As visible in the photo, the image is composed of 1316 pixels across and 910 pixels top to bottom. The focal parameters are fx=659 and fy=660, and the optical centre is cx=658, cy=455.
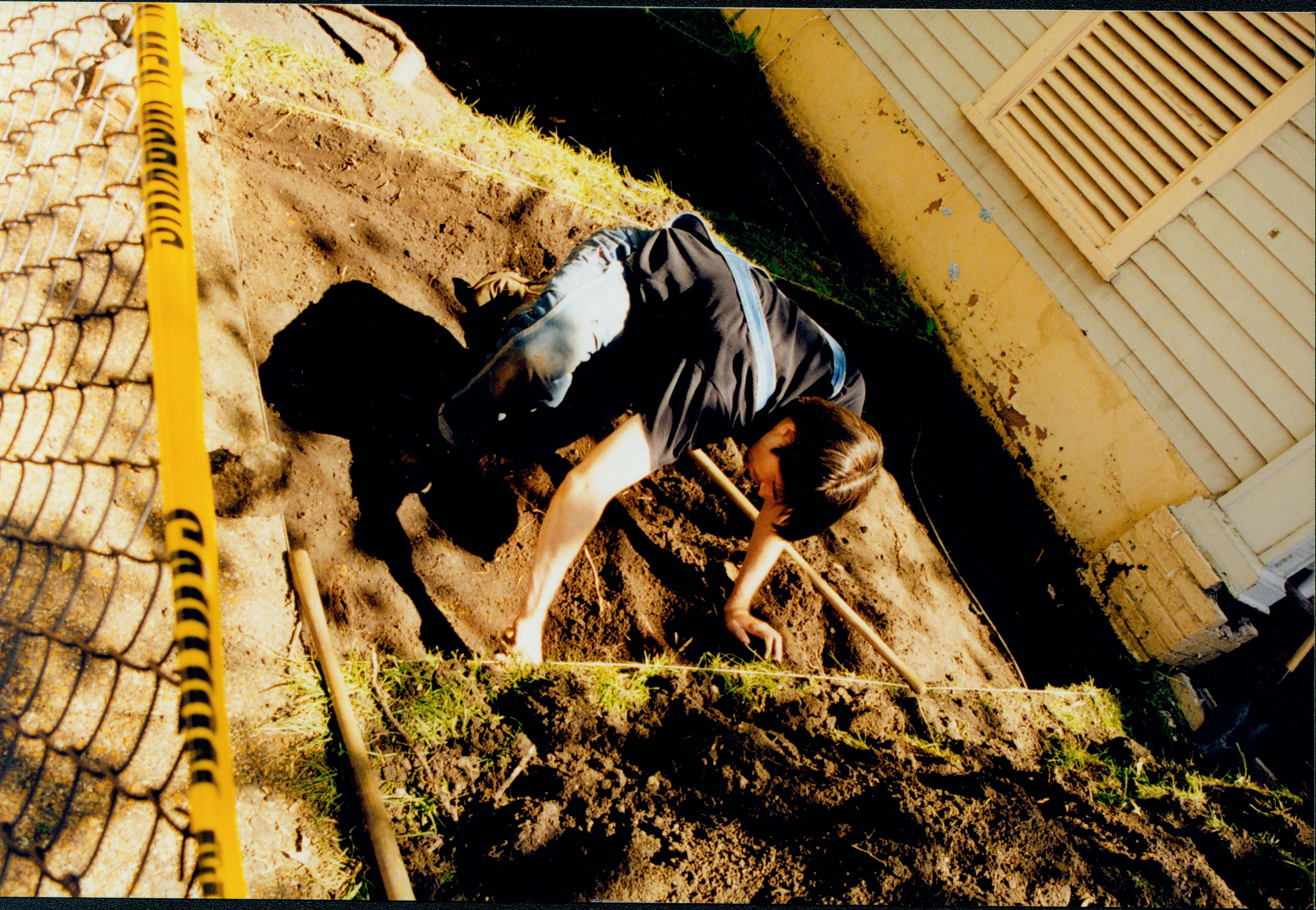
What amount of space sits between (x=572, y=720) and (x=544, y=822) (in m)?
0.32

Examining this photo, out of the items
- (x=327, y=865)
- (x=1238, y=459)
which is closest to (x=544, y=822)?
(x=327, y=865)

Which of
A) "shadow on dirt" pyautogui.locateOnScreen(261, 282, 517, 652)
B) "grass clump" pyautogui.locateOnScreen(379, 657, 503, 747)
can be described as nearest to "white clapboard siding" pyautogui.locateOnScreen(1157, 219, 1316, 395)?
"shadow on dirt" pyautogui.locateOnScreen(261, 282, 517, 652)

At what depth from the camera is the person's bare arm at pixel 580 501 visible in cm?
197

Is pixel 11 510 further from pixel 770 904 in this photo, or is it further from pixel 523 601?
pixel 770 904

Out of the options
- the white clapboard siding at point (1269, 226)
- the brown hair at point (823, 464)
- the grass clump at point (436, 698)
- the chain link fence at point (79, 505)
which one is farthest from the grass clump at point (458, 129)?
the white clapboard siding at point (1269, 226)

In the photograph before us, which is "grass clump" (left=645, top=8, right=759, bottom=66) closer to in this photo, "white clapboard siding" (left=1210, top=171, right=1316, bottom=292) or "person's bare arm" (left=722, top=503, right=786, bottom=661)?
"white clapboard siding" (left=1210, top=171, right=1316, bottom=292)

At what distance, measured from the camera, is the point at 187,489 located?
137 cm

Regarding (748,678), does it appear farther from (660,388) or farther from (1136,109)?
(1136,109)

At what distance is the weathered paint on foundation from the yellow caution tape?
4.29 metres

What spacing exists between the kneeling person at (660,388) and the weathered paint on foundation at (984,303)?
7.82ft

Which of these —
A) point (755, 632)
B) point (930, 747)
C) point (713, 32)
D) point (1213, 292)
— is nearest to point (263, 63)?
point (755, 632)

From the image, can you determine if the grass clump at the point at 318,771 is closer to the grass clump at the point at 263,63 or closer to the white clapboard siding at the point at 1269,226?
the grass clump at the point at 263,63

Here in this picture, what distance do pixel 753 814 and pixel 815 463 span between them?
110 cm

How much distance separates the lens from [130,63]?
8.32ft
